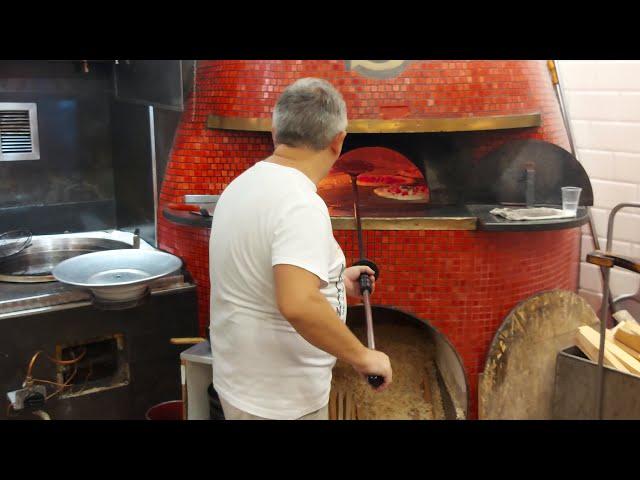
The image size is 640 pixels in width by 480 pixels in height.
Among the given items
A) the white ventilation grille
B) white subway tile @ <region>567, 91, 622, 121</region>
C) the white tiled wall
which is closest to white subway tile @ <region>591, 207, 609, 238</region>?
the white tiled wall

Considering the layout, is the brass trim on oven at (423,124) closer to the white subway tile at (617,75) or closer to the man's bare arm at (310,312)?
the white subway tile at (617,75)

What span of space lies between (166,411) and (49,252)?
125cm

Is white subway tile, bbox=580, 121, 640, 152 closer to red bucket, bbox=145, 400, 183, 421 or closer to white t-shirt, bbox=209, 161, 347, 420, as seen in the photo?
white t-shirt, bbox=209, 161, 347, 420

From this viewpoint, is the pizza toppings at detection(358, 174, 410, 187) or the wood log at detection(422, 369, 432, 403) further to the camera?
the pizza toppings at detection(358, 174, 410, 187)

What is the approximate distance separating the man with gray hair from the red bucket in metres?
1.27

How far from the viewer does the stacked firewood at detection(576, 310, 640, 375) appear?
3.10m

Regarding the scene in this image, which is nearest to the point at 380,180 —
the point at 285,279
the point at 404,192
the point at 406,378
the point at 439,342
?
the point at 404,192

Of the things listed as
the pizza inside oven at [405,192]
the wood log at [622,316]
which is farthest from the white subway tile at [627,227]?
the pizza inside oven at [405,192]

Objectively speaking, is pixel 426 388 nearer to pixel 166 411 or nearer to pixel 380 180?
pixel 380 180

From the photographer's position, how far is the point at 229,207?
1.92m

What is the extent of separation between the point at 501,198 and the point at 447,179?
0.28m

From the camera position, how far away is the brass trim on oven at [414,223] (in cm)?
309

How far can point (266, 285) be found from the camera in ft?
6.21

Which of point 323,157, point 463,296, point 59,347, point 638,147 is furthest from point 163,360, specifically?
point 638,147
